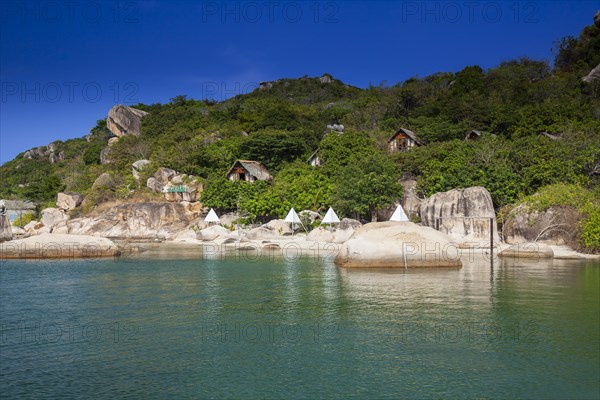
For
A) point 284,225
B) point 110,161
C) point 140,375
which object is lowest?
point 140,375

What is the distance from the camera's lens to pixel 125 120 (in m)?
68.4

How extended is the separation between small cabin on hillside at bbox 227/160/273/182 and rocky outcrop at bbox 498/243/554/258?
74.6ft

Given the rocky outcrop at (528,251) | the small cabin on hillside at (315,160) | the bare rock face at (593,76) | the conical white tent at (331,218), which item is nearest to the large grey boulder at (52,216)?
the small cabin on hillside at (315,160)

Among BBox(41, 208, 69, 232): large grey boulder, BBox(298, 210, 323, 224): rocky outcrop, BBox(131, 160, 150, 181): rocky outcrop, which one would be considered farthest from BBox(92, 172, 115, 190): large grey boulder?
BBox(298, 210, 323, 224): rocky outcrop

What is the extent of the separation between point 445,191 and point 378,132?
1547 cm

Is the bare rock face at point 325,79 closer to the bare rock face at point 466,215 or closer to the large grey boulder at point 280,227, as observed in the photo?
the large grey boulder at point 280,227

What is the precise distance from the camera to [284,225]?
1412 inches

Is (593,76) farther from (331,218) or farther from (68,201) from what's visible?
(68,201)

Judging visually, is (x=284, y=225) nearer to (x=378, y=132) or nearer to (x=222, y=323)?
(x=378, y=132)

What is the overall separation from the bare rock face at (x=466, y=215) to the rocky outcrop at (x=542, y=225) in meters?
1.01

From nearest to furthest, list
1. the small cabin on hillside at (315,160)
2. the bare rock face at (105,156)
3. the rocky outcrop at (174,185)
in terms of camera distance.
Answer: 1. the rocky outcrop at (174,185)
2. the small cabin on hillside at (315,160)
3. the bare rock face at (105,156)

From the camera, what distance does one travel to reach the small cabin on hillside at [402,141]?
43812 millimetres

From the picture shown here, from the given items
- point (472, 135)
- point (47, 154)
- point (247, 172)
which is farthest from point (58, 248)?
point (47, 154)

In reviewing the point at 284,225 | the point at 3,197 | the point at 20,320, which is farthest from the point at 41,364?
the point at 3,197
